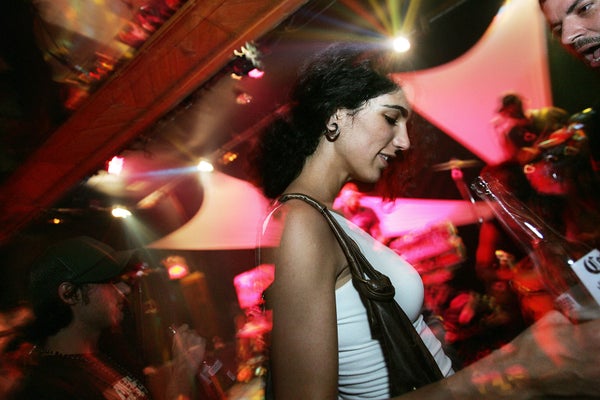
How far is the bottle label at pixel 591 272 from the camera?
677 millimetres

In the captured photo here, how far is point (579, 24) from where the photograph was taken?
1.59 metres

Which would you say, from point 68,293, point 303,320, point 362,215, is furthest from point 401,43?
point 303,320

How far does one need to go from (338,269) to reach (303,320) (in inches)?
8.1

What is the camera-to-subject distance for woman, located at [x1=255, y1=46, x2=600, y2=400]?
80 centimetres

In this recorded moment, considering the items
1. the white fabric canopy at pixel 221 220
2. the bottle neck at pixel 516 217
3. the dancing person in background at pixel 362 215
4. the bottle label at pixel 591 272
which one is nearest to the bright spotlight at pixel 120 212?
the white fabric canopy at pixel 221 220

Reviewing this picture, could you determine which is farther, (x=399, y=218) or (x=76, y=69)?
(x=399, y=218)

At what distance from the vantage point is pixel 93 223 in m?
7.55

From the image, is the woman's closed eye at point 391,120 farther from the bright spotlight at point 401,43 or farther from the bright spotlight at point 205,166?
the bright spotlight at point 205,166

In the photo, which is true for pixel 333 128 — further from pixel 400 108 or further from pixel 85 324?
pixel 85 324

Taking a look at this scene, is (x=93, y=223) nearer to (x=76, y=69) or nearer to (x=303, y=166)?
(x=76, y=69)

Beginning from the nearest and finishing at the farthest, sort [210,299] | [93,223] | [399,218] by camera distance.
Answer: [399,218], [93,223], [210,299]

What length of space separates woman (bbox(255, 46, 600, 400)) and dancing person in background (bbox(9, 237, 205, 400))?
5.38 ft

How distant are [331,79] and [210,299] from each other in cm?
794

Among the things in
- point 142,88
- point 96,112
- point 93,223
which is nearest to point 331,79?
point 142,88
